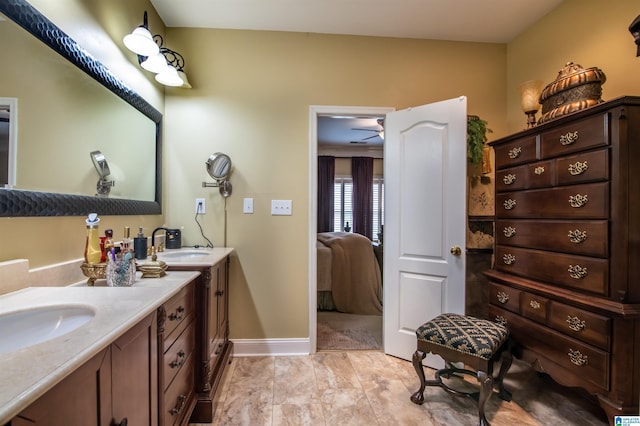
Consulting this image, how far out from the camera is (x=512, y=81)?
248 centimetres

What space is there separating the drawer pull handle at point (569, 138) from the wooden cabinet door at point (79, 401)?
6.53 feet

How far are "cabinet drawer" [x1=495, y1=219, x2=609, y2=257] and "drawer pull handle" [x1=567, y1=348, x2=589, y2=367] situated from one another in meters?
0.46

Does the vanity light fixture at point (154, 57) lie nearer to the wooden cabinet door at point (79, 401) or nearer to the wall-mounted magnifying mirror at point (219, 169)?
the wall-mounted magnifying mirror at point (219, 169)

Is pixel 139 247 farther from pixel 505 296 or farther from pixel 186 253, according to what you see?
pixel 505 296

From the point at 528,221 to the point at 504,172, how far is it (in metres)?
0.36

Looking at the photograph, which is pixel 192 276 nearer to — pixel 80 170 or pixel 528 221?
pixel 80 170

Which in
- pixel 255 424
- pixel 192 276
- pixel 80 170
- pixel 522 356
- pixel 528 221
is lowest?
pixel 255 424

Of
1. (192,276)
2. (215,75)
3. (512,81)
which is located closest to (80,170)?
(192,276)

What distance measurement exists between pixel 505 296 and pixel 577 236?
22.9 inches

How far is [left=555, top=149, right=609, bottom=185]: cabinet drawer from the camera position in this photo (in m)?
1.33

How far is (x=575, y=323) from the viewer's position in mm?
1420

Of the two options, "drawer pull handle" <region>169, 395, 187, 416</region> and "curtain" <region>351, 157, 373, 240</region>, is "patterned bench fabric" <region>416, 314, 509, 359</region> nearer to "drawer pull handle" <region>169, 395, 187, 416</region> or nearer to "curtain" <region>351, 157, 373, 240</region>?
"drawer pull handle" <region>169, 395, 187, 416</region>

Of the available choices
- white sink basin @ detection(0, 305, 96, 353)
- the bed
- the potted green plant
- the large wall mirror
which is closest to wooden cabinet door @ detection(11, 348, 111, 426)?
white sink basin @ detection(0, 305, 96, 353)

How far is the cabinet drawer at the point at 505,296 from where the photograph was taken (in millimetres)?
1770
